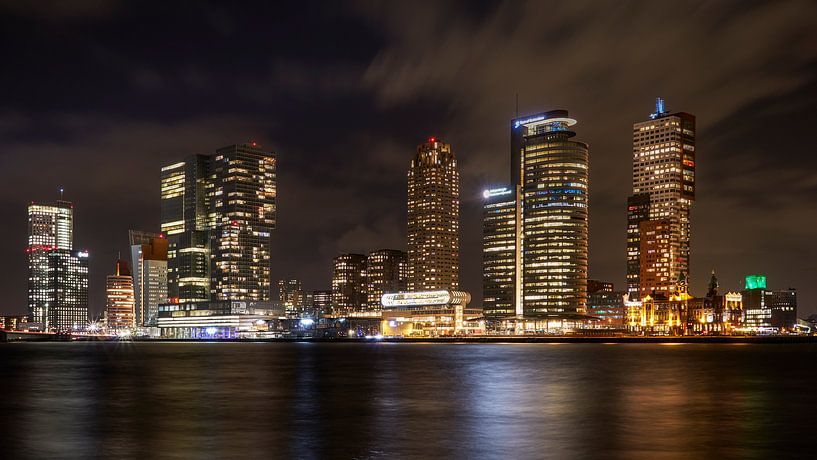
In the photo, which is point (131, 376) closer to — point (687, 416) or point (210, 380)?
point (210, 380)

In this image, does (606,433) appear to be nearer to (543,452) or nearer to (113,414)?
(543,452)

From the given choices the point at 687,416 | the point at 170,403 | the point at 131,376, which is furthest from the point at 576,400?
the point at 131,376

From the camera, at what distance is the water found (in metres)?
41.2

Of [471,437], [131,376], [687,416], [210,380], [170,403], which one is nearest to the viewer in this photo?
[471,437]

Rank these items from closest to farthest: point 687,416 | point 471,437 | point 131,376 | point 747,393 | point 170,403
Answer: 1. point 471,437
2. point 687,416
3. point 170,403
4. point 747,393
5. point 131,376

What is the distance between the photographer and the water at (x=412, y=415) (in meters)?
41.2

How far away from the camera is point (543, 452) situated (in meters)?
40.0

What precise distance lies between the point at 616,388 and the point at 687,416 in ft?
75.1

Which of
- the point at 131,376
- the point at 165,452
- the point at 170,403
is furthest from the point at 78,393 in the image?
the point at 165,452

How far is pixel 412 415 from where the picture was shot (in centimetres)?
5600

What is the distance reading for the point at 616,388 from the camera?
254 ft

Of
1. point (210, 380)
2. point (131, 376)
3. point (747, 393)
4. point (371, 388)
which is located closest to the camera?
point (747, 393)

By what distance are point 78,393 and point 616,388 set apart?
49.5 m

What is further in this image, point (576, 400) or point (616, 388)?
point (616, 388)
